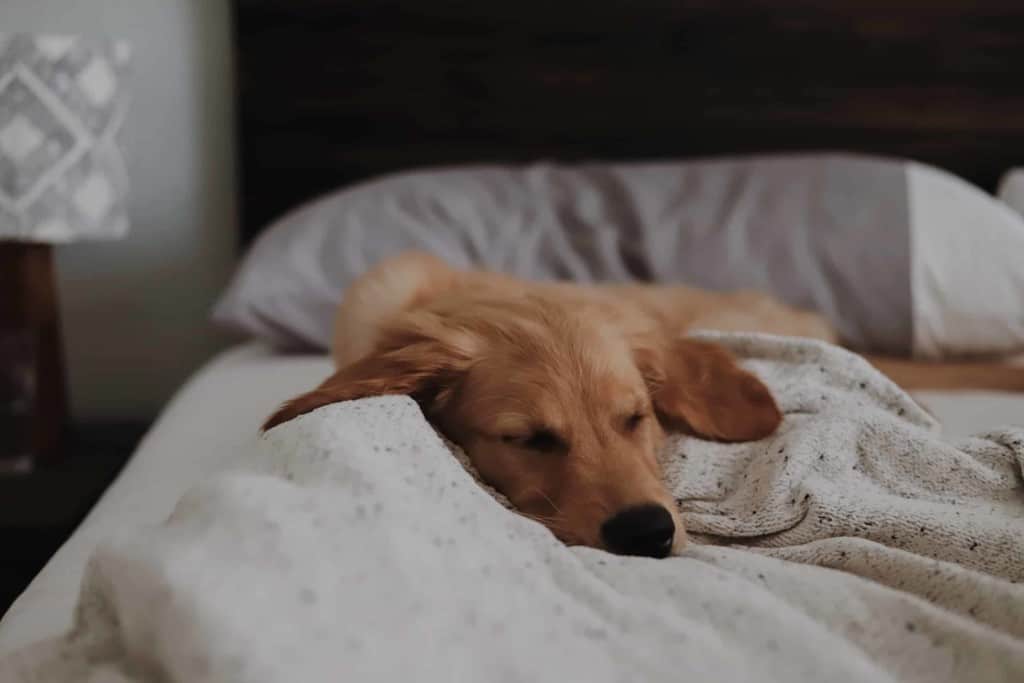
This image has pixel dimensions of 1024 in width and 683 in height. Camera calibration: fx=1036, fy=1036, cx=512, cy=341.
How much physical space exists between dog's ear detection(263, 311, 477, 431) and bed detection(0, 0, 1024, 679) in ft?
4.10

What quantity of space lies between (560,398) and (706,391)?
24cm

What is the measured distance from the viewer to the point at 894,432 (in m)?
1.16

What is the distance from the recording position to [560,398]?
3.96ft

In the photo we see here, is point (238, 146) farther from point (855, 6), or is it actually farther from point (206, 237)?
point (855, 6)

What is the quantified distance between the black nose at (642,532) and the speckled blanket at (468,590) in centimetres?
3

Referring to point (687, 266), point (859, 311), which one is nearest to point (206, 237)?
point (687, 266)

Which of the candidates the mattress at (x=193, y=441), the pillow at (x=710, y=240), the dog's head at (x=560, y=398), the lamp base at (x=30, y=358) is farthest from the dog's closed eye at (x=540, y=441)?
the lamp base at (x=30, y=358)

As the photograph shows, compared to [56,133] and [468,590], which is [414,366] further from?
[56,133]

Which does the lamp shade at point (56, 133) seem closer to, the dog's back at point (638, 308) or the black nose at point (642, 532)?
the dog's back at point (638, 308)

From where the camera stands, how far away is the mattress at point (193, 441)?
103 centimetres

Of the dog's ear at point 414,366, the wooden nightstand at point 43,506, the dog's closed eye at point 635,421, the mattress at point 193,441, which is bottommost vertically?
the wooden nightstand at point 43,506

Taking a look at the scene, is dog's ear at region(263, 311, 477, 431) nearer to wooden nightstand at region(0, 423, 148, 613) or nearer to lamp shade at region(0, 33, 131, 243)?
wooden nightstand at region(0, 423, 148, 613)

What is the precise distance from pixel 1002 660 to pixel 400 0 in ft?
6.65

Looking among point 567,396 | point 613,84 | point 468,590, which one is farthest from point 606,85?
point 468,590
